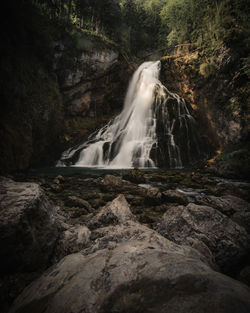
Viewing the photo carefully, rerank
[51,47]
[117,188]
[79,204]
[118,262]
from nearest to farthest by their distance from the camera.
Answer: [118,262] < [79,204] < [117,188] < [51,47]

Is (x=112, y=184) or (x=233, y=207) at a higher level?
(x=112, y=184)

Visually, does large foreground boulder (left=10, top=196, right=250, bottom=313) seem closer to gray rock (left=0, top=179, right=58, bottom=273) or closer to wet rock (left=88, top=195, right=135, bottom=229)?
gray rock (left=0, top=179, right=58, bottom=273)

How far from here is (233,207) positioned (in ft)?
14.7

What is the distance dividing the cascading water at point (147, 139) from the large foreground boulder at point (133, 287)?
1295cm

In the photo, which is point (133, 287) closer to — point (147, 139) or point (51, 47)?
point (147, 139)

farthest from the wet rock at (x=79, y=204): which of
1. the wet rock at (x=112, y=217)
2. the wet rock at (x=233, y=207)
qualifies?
the wet rock at (x=233, y=207)

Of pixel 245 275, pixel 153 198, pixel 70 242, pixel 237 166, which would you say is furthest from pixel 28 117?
pixel 237 166

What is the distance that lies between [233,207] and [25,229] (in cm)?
523

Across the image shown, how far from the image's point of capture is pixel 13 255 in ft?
5.63

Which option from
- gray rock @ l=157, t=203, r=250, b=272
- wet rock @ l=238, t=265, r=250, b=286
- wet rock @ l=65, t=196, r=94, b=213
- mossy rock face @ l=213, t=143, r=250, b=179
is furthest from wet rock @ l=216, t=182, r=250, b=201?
wet rock @ l=65, t=196, r=94, b=213

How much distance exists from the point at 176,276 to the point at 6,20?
649 inches

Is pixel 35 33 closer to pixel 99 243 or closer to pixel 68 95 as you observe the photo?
pixel 68 95

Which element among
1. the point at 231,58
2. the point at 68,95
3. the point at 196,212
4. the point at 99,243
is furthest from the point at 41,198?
the point at 68,95

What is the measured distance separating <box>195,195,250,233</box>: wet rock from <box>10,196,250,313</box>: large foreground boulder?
3.42 m
